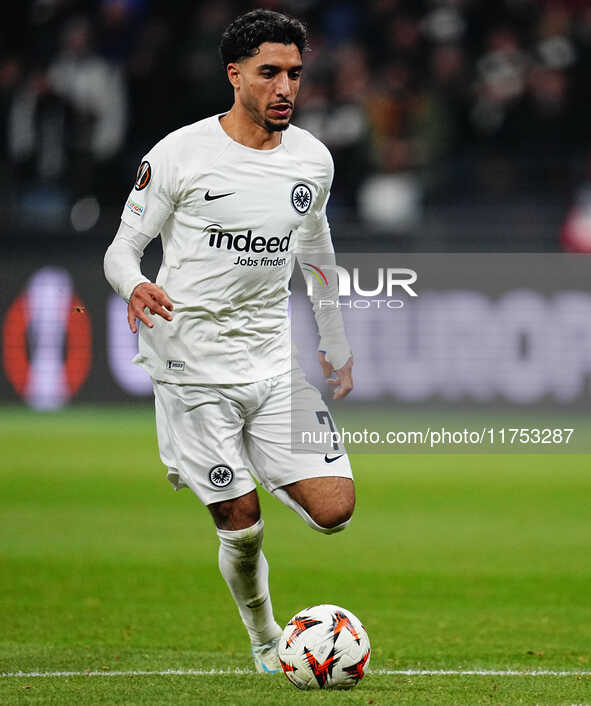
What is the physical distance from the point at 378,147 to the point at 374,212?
77cm

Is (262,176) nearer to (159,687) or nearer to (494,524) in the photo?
(159,687)

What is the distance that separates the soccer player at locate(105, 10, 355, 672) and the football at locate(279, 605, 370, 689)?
16.4 inches

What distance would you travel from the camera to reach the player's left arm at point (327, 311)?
5312 mm

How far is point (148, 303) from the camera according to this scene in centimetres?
461

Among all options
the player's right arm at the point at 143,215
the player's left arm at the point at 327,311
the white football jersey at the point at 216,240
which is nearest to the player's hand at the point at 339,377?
the player's left arm at the point at 327,311

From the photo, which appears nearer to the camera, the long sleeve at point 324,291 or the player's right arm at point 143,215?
the player's right arm at point 143,215

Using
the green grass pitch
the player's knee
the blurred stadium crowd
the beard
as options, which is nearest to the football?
the green grass pitch

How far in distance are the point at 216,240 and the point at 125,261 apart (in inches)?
12.9

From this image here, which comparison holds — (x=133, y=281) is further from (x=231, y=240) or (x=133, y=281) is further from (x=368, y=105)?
(x=368, y=105)

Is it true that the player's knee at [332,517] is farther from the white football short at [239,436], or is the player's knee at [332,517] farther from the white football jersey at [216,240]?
the white football jersey at [216,240]

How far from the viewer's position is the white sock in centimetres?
496

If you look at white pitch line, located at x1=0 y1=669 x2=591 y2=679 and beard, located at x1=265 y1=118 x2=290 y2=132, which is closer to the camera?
beard, located at x1=265 y1=118 x2=290 y2=132

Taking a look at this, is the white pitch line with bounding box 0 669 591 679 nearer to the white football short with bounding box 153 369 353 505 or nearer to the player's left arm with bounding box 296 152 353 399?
the white football short with bounding box 153 369 353 505

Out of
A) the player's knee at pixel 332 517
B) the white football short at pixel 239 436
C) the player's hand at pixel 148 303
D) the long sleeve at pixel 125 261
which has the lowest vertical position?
the player's knee at pixel 332 517
